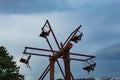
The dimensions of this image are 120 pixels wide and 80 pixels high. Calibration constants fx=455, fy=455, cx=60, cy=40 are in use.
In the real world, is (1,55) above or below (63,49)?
above

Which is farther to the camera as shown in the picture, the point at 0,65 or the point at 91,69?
the point at 0,65

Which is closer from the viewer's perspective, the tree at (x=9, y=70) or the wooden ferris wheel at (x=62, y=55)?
the wooden ferris wheel at (x=62, y=55)

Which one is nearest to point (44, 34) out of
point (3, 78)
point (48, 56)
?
point (48, 56)

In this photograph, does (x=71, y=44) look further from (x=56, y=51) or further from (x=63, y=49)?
(x=56, y=51)

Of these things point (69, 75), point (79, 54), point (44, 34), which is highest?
point (44, 34)

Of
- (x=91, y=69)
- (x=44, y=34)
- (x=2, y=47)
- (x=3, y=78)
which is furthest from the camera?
(x=2, y=47)

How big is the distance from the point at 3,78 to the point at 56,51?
66.4 ft

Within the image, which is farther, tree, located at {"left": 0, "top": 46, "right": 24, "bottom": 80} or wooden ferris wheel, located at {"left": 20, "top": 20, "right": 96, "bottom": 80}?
tree, located at {"left": 0, "top": 46, "right": 24, "bottom": 80}

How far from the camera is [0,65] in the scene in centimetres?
6391

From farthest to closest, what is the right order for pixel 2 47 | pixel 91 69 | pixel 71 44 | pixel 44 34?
1. pixel 2 47
2. pixel 44 34
3. pixel 91 69
4. pixel 71 44

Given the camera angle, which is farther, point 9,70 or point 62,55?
point 9,70

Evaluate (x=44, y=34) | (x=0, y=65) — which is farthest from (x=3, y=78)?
(x=44, y=34)

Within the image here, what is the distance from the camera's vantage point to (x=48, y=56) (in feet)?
148

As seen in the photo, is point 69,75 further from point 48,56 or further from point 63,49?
point 48,56
